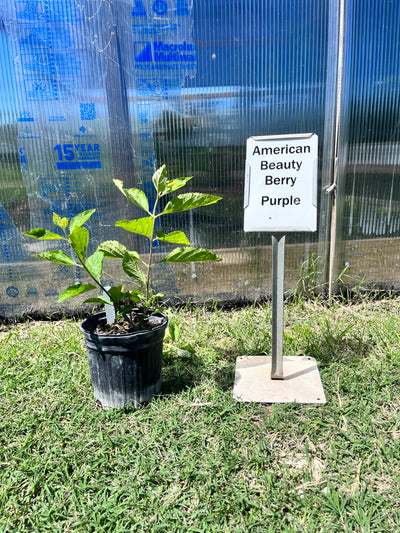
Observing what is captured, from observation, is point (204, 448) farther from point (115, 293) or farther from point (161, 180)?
point (161, 180)

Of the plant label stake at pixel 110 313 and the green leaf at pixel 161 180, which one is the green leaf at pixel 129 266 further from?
the green leaf at pixel 161 180

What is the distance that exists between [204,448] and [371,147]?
234 centimetres

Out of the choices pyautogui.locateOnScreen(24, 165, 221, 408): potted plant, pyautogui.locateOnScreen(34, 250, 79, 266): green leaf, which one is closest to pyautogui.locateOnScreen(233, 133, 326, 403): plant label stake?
pyautogui.locateOnScreen(24, 165, 221, 408): potted plant

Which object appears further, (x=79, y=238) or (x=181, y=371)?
(x=181, y=371)

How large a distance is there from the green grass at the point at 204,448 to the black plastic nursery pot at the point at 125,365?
0.08 metres

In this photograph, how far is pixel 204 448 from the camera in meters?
1.82

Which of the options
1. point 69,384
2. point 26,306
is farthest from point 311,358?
point 26,306

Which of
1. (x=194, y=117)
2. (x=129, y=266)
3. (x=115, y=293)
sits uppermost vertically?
(x=194, y=117)

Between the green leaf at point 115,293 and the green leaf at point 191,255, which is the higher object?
the green leaf at point 191,255

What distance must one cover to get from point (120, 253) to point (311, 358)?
1249mm

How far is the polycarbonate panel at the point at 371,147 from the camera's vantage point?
281 centimetres

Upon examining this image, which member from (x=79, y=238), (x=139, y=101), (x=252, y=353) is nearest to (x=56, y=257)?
(x=79, y=238)

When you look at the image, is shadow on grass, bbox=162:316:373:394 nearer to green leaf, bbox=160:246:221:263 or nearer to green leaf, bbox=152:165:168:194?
green leaf, bbox=160:246:221:263

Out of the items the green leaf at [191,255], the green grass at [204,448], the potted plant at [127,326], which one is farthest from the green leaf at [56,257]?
the green grass at [204,448]
